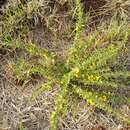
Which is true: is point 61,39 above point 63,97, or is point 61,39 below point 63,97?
above

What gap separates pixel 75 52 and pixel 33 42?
35cm

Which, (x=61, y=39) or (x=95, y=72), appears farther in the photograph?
(x=61, y=39)

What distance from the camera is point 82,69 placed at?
8.89ft

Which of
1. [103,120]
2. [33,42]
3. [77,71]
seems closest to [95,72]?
[77,71]

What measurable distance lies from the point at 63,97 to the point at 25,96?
29 centimetres

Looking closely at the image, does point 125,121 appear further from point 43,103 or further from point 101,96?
point 43,103

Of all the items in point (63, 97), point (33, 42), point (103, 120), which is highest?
point (33, 42)

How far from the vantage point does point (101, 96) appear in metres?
2.76

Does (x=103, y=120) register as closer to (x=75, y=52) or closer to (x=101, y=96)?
(x=101, y=96)

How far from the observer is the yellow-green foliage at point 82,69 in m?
2.69

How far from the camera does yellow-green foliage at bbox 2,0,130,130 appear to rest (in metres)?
2.69

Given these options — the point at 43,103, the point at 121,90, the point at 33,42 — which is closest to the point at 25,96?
the point at 43,103

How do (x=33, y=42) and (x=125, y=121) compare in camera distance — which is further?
(x=33, y=42)

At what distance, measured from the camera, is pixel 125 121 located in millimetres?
2773
